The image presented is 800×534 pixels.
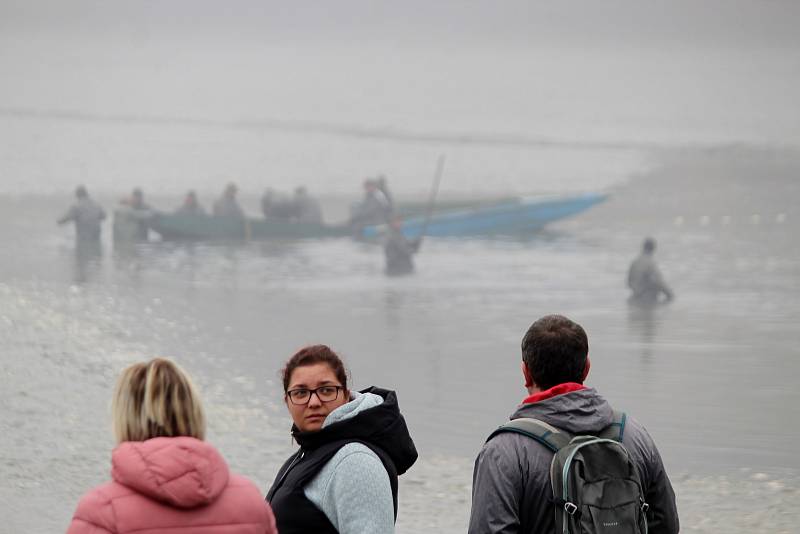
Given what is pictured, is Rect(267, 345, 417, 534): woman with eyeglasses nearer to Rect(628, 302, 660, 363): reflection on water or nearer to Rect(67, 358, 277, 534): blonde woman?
Rect(67, 358, 277, 534): blonde woman

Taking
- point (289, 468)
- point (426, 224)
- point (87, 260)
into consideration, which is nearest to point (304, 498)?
point (289, 468)

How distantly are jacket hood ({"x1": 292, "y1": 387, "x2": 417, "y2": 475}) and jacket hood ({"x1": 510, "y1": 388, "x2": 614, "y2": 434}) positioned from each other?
187 millimetres

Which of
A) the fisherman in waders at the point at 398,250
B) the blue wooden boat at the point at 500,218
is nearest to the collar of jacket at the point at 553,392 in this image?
the fisherman in waders at the point at 398,250

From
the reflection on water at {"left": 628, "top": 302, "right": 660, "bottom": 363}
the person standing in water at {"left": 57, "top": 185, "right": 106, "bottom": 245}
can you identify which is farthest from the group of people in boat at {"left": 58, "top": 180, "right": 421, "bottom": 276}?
the reflection on water at {"left": 628, "top": 302, "right": 660, "bottom": 363}

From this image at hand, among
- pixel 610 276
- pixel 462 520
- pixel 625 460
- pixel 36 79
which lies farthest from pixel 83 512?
pixel 36 79

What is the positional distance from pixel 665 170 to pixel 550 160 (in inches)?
49.3

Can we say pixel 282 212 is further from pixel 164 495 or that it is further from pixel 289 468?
pixel 164 495

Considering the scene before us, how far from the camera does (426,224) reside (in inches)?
500

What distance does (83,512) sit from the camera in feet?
5.14

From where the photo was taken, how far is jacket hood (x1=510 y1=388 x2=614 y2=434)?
6.52ft

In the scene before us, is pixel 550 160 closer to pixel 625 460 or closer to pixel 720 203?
pixel 720 203

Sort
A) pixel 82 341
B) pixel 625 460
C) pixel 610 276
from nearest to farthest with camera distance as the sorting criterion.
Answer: pixel 625 460 → pixel 82 341 → pixel 610 276

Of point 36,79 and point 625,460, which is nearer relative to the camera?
point 625,460

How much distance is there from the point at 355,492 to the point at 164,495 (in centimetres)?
40
